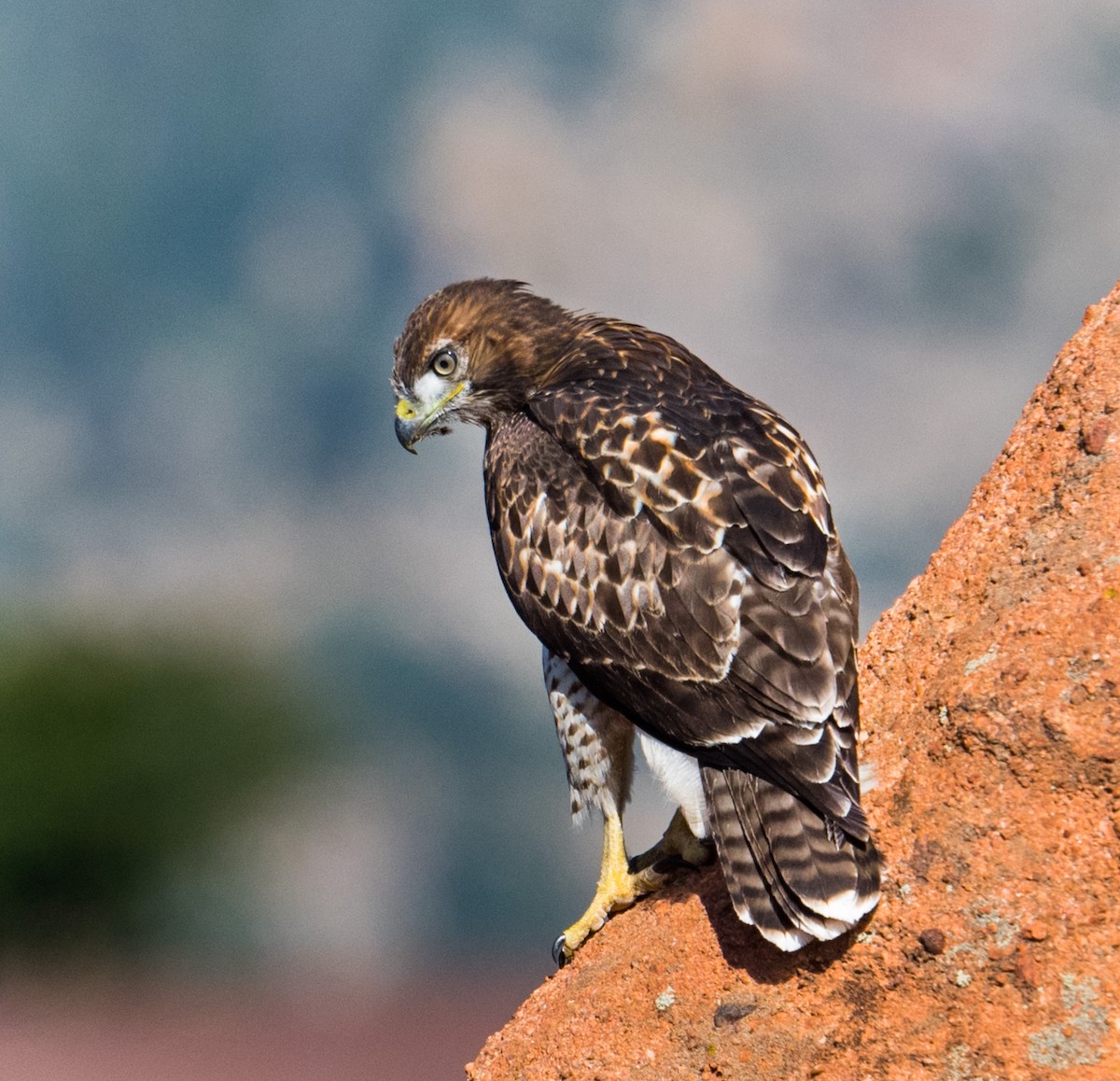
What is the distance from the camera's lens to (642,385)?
5.36 m

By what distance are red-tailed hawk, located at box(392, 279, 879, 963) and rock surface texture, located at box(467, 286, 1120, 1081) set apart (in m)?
0.19

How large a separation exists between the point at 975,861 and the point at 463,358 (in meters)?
3.40

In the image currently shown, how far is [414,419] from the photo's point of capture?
6254mm

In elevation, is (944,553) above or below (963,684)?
above

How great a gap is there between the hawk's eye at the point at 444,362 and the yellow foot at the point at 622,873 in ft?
7.25

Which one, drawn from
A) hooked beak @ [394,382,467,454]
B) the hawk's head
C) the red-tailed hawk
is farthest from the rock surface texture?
hooked beak @ [394,382,467,454]

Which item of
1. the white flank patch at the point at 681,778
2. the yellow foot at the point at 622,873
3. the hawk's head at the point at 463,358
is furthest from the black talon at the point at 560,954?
the hawk's head at the point at 463,358

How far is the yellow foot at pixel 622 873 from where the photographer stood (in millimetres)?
5055

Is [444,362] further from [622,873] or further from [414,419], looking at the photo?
[622,873]

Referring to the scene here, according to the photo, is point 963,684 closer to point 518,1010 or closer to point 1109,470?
point 1109,470

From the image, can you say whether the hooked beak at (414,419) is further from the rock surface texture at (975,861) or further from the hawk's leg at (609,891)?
the rock surface texture at (975,861)

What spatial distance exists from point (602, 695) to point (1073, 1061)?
2002mm

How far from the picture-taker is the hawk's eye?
623 centimetres

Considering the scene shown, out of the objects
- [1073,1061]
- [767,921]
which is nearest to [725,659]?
[767,921]
